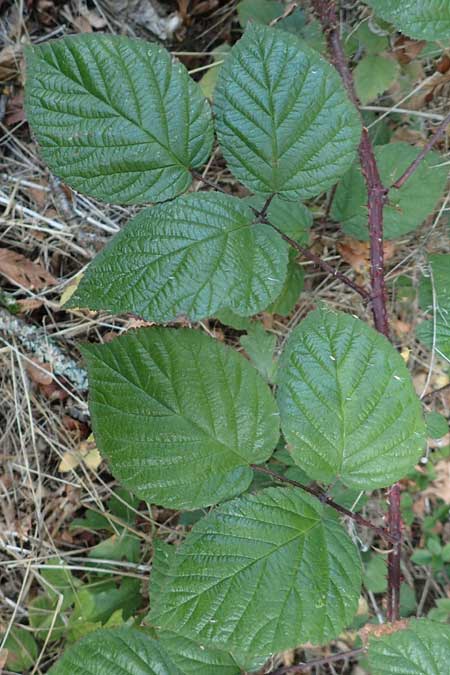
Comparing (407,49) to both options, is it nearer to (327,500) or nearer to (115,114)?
(115,114)

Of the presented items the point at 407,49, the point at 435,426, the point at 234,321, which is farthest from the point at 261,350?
the point at 407,49

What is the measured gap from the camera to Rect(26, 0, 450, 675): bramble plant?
985mm

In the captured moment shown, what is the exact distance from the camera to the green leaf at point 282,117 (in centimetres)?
101

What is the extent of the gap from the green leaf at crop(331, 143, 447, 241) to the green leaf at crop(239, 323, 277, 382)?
35cm

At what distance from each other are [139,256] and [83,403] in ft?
2.64

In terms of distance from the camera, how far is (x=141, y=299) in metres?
1.00

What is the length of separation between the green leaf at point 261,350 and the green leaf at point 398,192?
13.9 inches

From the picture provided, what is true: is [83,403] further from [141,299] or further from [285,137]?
[285,137]

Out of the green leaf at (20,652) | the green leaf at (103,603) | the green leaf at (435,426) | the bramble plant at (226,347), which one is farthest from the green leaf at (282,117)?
the green leaf at (20,652)

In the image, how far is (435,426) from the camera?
1.42m

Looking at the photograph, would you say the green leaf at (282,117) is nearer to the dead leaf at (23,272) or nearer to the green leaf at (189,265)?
the green leaf at (189,265)

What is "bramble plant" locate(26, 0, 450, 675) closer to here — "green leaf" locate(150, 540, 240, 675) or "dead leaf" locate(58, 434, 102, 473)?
"green leaf" locate(150, 540, 240, 675)

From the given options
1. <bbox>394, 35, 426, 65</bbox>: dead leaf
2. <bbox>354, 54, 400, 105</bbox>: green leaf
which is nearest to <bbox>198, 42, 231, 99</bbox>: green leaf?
<bbox>354, 54, 400, 105</bbox>: green leaf

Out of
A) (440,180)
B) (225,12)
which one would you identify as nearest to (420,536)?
(440,180)
